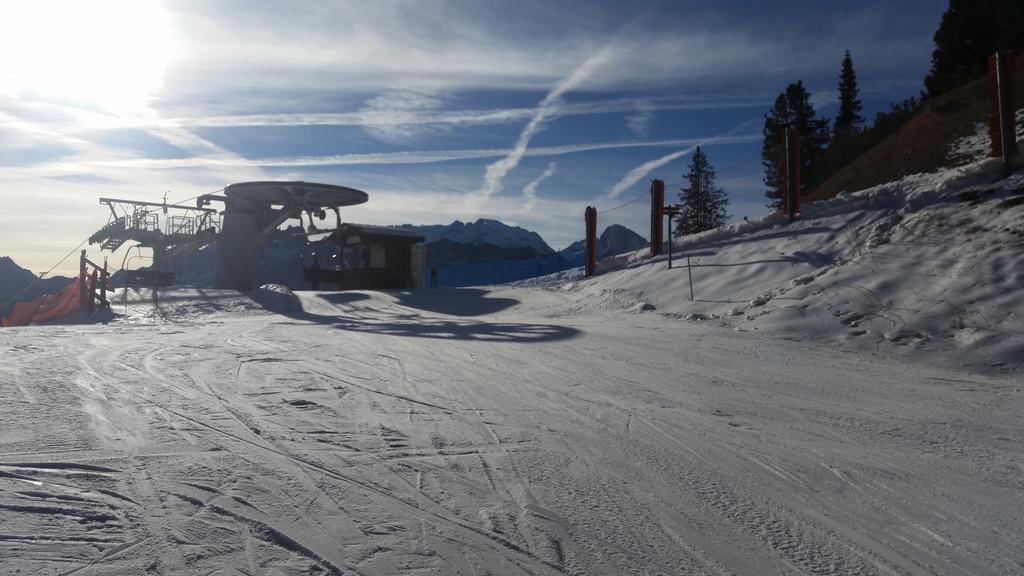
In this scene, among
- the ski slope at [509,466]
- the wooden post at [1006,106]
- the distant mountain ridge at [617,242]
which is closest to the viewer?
the ski slope at [509,466]

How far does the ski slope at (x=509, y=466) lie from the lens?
2807 mm

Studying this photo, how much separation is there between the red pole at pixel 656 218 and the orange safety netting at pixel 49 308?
657 inches

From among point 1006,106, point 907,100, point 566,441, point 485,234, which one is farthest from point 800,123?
point 485,234

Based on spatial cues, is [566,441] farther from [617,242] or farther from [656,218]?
[617,242]

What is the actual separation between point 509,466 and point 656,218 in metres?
15.6

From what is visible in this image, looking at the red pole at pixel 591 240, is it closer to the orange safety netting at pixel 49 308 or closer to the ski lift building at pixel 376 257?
the ski lift building at pixel 376 257

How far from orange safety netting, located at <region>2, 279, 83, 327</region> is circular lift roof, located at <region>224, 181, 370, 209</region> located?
738 cm

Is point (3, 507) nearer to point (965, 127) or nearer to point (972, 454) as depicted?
point (972, 454)

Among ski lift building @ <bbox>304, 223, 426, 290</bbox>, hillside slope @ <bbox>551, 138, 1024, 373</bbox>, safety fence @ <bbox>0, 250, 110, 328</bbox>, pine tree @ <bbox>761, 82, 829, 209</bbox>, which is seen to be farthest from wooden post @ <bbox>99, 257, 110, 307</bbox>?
pine tree @ <bbox>761, 82, 829, 209</bbox>

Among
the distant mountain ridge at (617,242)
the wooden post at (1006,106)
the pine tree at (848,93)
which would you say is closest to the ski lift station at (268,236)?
the distant mountain ridge at (617,242)

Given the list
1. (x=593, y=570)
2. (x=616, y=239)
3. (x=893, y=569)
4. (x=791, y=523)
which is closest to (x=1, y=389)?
(x=593, y=570)

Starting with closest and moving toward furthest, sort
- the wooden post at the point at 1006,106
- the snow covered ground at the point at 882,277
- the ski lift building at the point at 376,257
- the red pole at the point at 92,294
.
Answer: the snow covered ground at the point at 882,277 < the wooden post at the point at 1006,106 < the red pole at the point at 92,294 < the ski lift building at the point at 376,257

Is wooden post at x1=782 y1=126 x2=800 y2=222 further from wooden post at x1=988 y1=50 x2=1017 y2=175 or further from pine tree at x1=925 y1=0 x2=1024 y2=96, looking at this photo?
pine tree at x1=925 y1=0 x2=1024 y2=96

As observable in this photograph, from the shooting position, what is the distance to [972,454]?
4.23 metres
